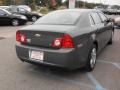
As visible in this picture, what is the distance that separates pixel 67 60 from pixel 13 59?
2.40 m

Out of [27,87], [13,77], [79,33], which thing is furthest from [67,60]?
[13,77]

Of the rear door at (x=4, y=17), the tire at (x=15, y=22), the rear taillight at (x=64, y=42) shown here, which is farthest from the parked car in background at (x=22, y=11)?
the rear taillight at (x=64, y=42)

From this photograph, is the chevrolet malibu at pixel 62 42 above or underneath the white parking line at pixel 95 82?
above

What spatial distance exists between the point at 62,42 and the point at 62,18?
Answer: 1.19 m

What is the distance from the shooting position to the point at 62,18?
17.4ft

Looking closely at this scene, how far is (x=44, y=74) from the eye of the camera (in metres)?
4.93

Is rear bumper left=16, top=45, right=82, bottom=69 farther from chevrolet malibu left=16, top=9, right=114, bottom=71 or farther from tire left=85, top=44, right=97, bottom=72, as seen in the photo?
tire left=85, top=44, right=97, bottom=72

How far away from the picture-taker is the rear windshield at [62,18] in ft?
16.6

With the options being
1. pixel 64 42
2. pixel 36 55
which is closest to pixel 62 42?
pixel 64 42

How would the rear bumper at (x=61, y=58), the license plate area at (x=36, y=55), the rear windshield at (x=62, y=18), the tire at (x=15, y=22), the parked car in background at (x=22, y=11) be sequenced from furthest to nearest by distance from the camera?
the parked car in background at (x=22, y=11), the tire at (x=15, y=22), the rear windshield at (x=62, y=18), the license plate area at (x=36, y=55), the rear bumper at (x=61, y=58)

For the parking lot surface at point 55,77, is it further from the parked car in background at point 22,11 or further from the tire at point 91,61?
the parked car in background at point 22,11

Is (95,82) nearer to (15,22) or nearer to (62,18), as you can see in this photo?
(62,18)

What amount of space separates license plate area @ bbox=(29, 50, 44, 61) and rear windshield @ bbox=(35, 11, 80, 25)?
0.97 metres

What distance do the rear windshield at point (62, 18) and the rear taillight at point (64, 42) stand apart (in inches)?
A: 29.2
